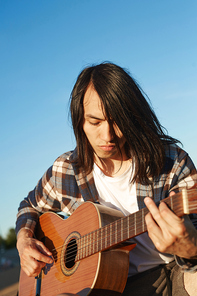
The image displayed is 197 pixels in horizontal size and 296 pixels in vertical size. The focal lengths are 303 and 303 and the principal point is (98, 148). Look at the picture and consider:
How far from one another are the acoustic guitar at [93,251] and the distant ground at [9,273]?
2504 millimetres

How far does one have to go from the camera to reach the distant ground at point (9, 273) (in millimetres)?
4968

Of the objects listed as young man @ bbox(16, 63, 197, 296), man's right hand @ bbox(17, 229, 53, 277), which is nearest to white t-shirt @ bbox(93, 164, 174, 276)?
young man @ bbox(16, 63, 197, 296)

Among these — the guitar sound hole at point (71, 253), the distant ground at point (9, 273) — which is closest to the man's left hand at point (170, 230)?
the guitar sound hole at point (71, 253)

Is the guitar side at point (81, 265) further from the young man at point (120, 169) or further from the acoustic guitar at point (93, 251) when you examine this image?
the young man at point (120, 169)

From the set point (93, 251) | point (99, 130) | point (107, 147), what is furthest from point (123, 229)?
point (99, 130)

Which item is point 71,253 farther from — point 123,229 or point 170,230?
point 170,230

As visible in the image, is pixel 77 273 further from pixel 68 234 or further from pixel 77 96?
pixel 77 96

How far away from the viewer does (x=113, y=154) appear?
2.33 m

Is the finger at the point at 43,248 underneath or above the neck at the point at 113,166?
underneath

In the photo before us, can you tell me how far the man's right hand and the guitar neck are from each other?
0.42m

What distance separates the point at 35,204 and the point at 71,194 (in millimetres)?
483

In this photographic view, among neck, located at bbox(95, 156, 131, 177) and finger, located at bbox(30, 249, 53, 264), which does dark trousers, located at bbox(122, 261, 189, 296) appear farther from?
neck, located at bbox(95, 156, 131, 177)

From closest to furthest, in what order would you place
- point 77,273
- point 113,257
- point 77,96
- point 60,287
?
point 113,257 < point 77,273 < point 60,287 < point 77,96

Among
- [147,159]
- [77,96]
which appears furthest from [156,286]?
[77,96]
